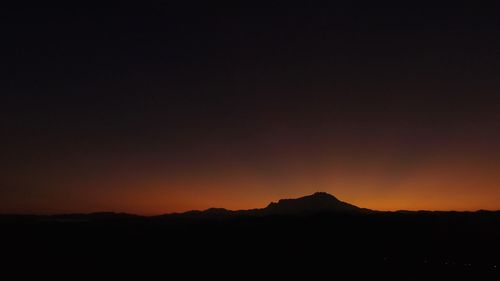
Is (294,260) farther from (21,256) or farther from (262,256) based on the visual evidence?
(21,256)

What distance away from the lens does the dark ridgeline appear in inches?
1740

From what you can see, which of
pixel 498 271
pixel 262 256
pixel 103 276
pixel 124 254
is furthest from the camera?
pixel 124 254

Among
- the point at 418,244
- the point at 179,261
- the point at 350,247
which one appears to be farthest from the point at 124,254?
the point at 418,244

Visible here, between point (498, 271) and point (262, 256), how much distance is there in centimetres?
2566

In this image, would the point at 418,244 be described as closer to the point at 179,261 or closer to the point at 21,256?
the point at 179,261

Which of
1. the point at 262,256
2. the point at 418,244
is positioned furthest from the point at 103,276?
the point at 418,244

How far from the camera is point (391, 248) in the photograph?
2219 inches

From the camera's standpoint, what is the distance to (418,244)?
196 feet

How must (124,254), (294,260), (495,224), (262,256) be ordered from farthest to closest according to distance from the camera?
(495,224) < (124,254) < (262,256) < (294,260)

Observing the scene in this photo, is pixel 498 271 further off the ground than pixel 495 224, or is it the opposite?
pixel 495 224

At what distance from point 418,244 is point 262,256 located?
21.5m

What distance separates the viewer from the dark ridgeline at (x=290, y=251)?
4419cm

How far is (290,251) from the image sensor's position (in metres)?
58.2

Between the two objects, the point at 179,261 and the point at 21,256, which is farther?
the point at 21,256
